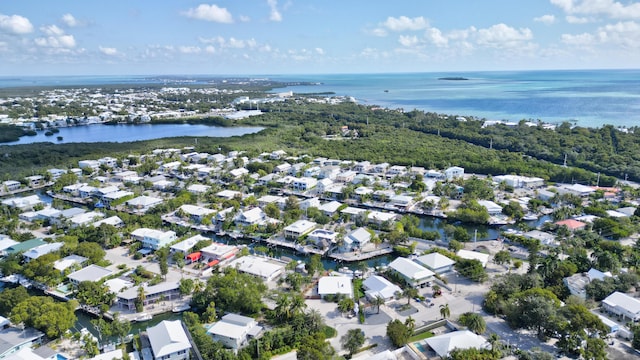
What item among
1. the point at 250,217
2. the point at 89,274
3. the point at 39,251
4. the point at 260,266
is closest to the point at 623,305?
the point at 260,266

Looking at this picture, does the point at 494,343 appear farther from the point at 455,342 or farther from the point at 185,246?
the point at 185,246

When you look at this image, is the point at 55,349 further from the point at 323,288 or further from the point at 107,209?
the point at 107,209

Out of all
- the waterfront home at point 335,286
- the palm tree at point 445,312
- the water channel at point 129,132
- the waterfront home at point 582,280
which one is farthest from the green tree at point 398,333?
the water channel at point 129,132

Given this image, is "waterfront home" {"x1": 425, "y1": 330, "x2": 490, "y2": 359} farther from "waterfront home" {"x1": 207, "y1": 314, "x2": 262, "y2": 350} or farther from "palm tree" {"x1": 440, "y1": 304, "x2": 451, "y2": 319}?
"waterfront home" {"x1": 207, "y1": 314, "x2": 262, "y2": 350}

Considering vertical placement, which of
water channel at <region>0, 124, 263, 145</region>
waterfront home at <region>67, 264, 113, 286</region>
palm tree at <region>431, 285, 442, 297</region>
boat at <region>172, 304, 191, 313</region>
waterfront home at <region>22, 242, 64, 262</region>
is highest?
water channel at <region>0, 124, 263, 145</region>

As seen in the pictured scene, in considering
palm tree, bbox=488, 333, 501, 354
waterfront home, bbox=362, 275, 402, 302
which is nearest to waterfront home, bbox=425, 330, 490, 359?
palm tree, bbox=488, 333, 501, 354

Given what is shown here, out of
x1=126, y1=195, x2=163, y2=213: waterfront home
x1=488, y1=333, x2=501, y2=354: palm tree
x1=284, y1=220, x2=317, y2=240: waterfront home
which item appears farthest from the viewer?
x1=126, y1=195, x2=163, y2=213: waterfront home

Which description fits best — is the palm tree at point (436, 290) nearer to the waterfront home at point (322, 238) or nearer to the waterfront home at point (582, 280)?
the waterfront home at point (582, 280)

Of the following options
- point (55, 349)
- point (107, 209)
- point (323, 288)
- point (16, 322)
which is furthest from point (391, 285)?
point (107, 209)
